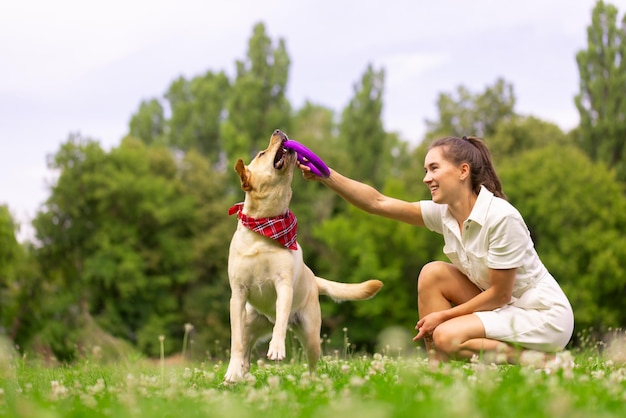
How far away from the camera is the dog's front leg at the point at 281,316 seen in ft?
17.9

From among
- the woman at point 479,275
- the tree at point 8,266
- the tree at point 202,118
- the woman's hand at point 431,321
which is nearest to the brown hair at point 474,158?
the woman at point 479,275

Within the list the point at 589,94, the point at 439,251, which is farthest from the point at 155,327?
the point at 589,94

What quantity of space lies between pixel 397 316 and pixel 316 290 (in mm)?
32604

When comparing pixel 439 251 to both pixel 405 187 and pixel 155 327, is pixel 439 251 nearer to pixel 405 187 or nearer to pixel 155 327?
pixel 405 187

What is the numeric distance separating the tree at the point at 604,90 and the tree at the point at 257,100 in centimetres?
1689

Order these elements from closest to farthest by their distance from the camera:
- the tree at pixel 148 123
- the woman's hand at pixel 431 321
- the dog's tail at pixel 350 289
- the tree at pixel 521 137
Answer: the woman's hand at pixel 431 321 < the dog's tail at pixel 350 289 < the tree at pixel 521 137 < the tree at pixel 148 123

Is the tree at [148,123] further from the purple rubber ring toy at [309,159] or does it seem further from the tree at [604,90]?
the purple rubber ring toy at [309,159]

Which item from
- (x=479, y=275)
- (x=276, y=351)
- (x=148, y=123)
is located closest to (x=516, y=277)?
(x=479, y=275)

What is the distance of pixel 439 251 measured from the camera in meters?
39.1

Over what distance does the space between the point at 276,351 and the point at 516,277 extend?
208 centimetres

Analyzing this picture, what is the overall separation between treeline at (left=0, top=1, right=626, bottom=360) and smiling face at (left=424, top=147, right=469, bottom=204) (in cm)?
2710

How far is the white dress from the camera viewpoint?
589 cm

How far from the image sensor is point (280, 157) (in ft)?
20.7

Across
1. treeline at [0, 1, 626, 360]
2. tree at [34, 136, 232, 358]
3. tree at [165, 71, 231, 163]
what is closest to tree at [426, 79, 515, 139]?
treeline at [0, 1, 626, 360]
